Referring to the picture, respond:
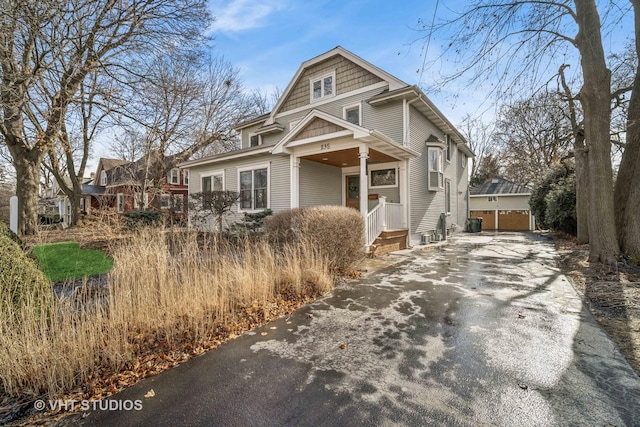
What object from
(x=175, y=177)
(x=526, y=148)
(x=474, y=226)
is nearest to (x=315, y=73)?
Result: (x=474, y=226)

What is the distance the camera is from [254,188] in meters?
12.7

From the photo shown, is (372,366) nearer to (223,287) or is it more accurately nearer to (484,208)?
(223,287)

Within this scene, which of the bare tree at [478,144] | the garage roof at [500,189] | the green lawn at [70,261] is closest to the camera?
the green lawn at [70,261]

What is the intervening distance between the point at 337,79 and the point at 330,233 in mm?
9184

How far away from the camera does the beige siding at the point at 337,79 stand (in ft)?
39.8

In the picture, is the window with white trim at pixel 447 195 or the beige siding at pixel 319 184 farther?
the window with white trim at pixel 447 195

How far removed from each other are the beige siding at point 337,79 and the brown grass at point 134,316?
9.65m

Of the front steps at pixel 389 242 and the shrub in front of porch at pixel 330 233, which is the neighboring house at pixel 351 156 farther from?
the shrub in front of porch at pixel 330 233

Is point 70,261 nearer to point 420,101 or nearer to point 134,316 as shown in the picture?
point 134,316

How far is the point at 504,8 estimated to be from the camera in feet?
21.0

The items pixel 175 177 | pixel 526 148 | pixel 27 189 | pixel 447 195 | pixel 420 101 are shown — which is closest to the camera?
pixel 420 101

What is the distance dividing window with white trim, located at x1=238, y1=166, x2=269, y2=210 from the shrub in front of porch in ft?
18.4

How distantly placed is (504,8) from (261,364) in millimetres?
8463

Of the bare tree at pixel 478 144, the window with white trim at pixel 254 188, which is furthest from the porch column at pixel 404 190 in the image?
the bare tree at pixel 478 144
